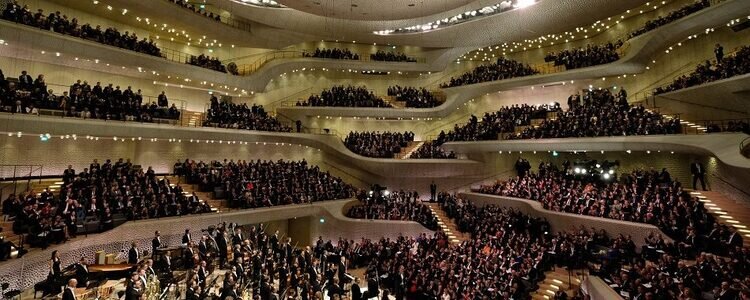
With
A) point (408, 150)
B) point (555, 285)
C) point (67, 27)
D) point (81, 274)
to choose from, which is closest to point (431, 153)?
point (408, 150)

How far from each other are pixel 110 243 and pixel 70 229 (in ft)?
4.18

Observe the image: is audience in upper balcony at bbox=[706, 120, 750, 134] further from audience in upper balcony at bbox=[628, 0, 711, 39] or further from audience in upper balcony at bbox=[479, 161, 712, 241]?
audience in upper balcony at bbox=[628, 0, 711, 39]

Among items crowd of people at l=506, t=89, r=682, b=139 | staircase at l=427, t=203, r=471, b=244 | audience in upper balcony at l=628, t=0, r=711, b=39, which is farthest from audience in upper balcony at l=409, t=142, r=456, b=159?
audience in upper balcony at l=628, t=0, r=711, b=39

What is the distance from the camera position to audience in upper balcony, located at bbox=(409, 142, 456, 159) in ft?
72.7

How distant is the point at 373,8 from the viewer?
22.1 metres

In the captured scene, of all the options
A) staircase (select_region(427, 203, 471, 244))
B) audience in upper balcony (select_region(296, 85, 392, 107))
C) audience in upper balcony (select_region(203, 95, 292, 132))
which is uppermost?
audience in upper balcony (select_region(296, 85, 392, 107))

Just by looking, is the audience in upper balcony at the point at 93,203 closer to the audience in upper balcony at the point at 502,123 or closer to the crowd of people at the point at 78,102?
the crowd of people at the point at 78,102

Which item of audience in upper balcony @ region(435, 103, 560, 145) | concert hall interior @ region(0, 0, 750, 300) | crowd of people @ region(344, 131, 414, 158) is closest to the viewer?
concert hall interior @ region(0, 0, 750, 300)

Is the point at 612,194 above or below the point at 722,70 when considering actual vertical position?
below

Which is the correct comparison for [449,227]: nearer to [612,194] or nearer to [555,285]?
[612,194]

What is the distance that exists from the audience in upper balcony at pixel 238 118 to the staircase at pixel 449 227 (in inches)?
340

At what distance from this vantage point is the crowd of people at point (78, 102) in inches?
452

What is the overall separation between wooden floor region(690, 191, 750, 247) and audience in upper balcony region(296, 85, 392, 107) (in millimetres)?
15605

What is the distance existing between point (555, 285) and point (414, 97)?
15754mm
